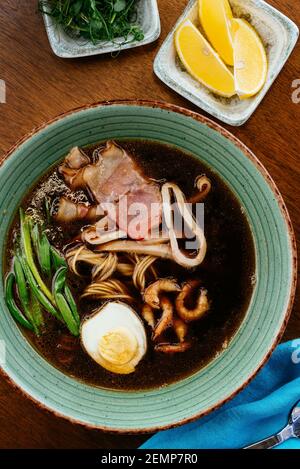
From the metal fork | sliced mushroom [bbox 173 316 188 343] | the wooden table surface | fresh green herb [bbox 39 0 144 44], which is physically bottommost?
the metal fork

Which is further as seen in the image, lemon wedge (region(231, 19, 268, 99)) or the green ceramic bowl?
lemon wedge (region(231, 19, 268, 99))

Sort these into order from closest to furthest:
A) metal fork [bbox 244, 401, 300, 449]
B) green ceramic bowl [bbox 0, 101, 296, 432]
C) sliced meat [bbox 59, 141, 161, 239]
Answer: green ceramic bowl [bbox 0, 101, 296, 432] → sliced meat [bbox 59, 141, 161, 239] → metal fork [bbox 244, 401, 300, 449]

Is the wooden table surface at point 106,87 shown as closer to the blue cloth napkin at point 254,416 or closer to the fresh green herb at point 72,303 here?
the blue cloth napkin at point 254,416

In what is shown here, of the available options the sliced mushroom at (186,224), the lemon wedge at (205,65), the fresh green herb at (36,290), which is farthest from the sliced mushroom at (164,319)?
the lemon wedge at (205,65)

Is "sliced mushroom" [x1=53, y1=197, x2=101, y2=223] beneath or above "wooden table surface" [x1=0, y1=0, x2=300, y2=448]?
beneath

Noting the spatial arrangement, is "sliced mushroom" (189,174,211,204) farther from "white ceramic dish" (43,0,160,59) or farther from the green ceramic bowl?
"white ceramic dish" (43,0,160,59)

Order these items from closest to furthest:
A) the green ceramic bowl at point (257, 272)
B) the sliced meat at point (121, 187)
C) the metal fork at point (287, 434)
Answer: the green ceramic bowl at point (257, 272) < the sliced meat at point (121, 187) < the metal fork at point (287, 434)

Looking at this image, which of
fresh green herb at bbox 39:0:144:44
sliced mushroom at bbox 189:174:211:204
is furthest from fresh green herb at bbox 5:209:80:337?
fresh green herb at bbox 39:0:144:44
